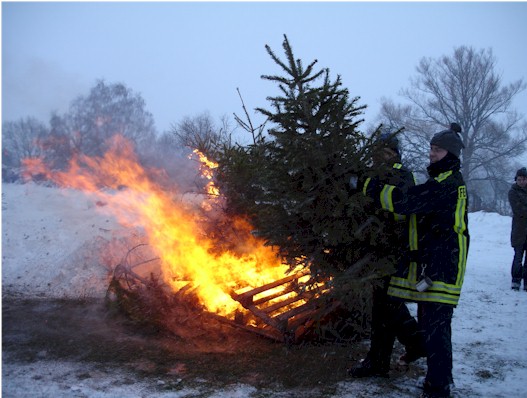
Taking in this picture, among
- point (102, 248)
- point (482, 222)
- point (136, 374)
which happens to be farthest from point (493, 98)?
point (136, 374)

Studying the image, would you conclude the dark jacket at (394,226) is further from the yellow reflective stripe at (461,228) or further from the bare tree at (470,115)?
the bare tree at (470,115)

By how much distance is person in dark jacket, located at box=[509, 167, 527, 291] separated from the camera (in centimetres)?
734

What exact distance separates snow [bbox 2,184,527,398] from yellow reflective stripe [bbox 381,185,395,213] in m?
1.72

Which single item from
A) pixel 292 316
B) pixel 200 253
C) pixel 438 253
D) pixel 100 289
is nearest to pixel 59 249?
pixel 100 289

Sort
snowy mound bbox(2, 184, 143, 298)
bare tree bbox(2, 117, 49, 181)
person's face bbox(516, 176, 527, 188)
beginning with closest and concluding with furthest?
snowy mound bbox(2, 184, 143, 298), person's face bbox(516, 176, 527, 188), bare tree bbox(2, 117, 49, 181)

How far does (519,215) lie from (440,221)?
5.02 m

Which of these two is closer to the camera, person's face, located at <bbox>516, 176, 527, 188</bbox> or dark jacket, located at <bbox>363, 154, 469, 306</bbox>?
dark jacket, located at <bbox>363, 154, 469, 306</bbox>

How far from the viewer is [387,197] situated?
139 inches

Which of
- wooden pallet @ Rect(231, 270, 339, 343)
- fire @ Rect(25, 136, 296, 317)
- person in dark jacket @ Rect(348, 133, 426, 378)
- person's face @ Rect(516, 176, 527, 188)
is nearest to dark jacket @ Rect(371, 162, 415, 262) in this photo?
person in dark jacket @ Rect(348, 133, 426, 378)

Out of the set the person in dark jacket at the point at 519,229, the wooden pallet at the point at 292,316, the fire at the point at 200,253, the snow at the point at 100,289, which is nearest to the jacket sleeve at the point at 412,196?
the wooden pallet at the point at 292,316

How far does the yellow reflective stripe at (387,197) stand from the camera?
3523 millimetres

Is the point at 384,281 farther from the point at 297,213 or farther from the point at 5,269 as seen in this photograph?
the point at 5,269

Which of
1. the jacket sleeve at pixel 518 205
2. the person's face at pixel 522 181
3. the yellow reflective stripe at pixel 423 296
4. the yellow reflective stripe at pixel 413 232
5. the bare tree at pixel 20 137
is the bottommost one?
the yellow reflective stripe at pixel 423 296

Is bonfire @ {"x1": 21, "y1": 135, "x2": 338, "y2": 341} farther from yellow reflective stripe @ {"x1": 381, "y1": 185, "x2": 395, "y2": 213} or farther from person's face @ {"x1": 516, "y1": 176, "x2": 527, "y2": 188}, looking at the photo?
person's face @ {"x1": 516, "y1": 176, "x2": 527, "y2": 188}
